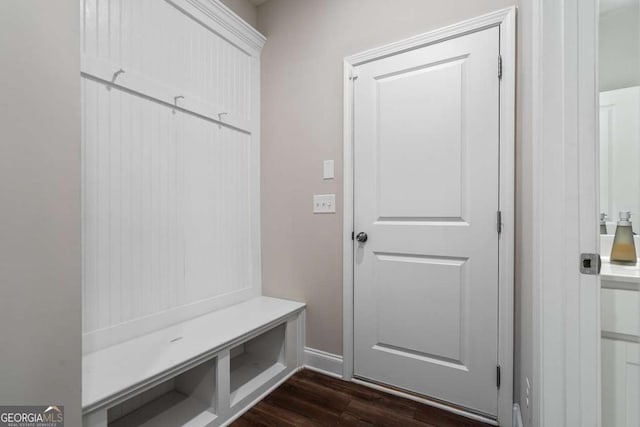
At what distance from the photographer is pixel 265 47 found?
88.7 inches

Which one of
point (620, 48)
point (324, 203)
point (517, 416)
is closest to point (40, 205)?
point (324, 203)

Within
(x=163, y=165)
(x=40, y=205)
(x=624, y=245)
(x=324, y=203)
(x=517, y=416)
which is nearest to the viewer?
(x=40, y=205)

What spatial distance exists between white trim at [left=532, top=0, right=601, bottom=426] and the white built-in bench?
1.32 m

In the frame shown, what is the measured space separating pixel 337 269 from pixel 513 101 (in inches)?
52.5

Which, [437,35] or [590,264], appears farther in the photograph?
[437,35]

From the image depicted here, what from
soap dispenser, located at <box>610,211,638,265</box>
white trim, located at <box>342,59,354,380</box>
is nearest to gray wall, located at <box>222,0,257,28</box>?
white trim, located at <box>342,59,354,380</box>

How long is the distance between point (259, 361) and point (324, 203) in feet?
3.84

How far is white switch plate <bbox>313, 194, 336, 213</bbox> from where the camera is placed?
6.40ft

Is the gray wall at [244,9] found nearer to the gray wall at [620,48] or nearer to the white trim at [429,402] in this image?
the gray wall at [620,48]

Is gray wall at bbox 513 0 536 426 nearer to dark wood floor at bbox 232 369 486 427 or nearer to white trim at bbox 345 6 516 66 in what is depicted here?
white trim at bbox 345 6 516 66

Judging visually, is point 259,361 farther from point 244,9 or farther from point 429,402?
point 244,9

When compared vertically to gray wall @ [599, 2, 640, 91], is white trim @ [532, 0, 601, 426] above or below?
below

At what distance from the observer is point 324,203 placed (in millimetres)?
1981

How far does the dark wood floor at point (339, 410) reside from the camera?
148cm
